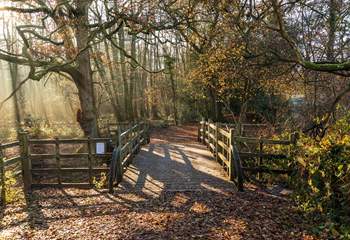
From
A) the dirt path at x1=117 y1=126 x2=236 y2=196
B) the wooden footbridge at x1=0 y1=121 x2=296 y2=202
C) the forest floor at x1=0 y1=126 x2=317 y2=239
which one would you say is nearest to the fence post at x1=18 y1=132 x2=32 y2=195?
the wooden footbridge at x1=0 y1=121 x2=296 y2=202

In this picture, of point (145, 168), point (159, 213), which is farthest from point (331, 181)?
point (145, 168)

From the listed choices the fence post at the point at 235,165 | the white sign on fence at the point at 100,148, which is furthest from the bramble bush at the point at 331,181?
the white sign on fence at the point at 100,148

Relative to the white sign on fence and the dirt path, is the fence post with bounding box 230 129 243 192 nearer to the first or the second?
the dirt path

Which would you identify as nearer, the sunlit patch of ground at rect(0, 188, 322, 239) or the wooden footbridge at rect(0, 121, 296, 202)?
the sunlit patch of ground at rect(0, 188, 322, 239)

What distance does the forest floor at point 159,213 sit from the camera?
4.86m

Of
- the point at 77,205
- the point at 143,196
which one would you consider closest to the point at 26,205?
the point at 77,205

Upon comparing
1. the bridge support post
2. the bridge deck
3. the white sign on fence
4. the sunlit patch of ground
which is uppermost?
the white sign on fence

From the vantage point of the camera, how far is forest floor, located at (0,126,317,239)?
4859mm

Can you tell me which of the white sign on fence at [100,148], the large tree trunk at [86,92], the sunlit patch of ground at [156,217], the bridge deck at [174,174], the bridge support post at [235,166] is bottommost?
the sunlit patch of ground at [156,217]

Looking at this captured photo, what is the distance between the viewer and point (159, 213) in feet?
18.7

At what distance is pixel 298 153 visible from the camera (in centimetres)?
677

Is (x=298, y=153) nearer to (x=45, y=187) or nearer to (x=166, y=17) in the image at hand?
(x=166, y=17)

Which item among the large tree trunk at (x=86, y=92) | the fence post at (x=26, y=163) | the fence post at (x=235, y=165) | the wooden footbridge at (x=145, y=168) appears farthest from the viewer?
the large tree trunk at (x=86, y=92)

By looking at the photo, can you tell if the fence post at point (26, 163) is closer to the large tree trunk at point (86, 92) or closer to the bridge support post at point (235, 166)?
the large tree trunk at point (86, 92)
